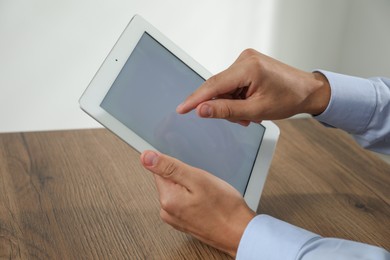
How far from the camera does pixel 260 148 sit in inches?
39.6

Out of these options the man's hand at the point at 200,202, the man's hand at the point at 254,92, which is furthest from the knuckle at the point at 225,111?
the man's hand at the point at 200,202

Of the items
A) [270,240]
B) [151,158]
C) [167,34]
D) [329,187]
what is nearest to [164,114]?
[151,158]

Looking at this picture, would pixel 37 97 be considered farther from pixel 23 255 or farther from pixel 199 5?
pixel 23 255

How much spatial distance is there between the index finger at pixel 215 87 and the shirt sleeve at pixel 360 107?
0.21m

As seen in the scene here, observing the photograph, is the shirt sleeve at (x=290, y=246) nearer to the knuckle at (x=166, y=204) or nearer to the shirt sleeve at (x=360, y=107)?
the knuckle at (x=166, y=204)

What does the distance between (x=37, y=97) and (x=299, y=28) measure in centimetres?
85

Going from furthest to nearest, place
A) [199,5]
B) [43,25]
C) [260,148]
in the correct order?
[199,5] → [43,25] → [260,148]

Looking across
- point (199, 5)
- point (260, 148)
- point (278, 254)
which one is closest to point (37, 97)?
point (199, 5)

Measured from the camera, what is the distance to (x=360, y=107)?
105cm

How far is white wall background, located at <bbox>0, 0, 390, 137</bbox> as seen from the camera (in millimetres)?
1615

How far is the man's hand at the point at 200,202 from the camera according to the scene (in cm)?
78

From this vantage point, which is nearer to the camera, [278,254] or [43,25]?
[278,254]

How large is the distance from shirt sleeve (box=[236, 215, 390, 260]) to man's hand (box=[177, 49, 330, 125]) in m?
0.18

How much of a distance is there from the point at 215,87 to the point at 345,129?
338 millimetres
